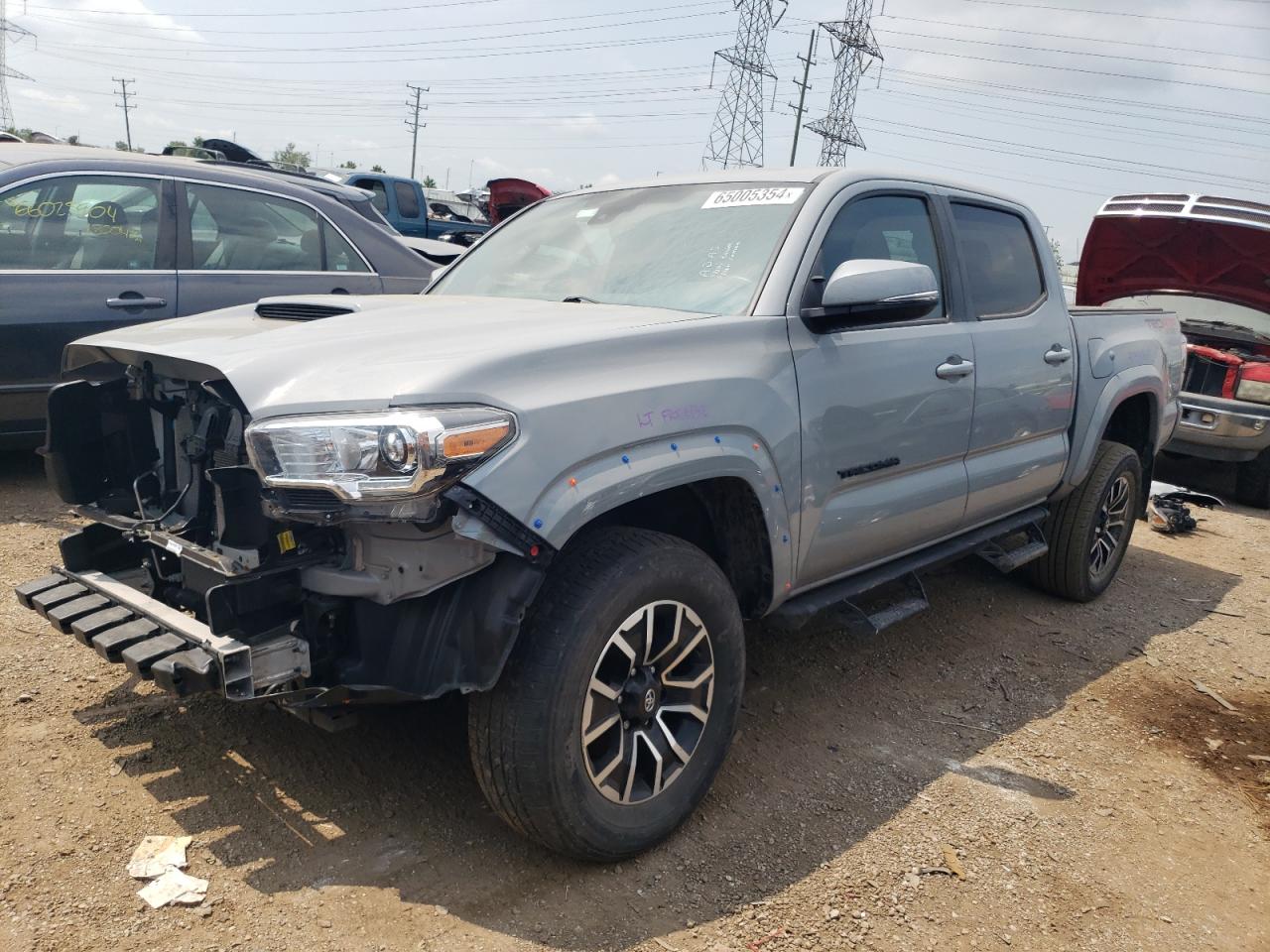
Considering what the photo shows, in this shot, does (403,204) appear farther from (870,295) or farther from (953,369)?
(870,295)

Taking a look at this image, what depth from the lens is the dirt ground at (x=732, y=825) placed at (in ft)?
8.15

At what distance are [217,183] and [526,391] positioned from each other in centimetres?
421

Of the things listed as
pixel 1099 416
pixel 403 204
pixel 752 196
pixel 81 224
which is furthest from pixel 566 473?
pixel 403 204

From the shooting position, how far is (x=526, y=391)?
243 centimetres

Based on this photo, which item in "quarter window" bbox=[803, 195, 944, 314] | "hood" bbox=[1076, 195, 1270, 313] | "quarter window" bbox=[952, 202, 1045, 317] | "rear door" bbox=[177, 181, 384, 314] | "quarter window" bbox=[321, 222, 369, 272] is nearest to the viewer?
"quarter window" bbox=[803, 195, 944, 314]

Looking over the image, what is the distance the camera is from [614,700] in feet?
8.71

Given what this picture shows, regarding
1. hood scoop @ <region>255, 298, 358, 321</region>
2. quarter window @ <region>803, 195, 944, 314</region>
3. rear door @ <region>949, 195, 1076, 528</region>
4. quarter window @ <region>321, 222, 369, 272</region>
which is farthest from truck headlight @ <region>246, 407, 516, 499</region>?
quarter window @ <region>321, 222, 369, 272</region>

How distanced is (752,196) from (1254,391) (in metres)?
6.18

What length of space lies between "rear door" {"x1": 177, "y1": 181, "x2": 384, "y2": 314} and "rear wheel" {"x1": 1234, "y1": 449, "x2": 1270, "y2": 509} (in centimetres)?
695

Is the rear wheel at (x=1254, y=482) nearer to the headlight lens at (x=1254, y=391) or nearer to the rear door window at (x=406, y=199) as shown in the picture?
the headlight lens at (x=1254, y=391)

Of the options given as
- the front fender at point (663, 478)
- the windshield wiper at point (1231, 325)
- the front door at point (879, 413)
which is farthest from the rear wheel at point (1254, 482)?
the front fender at point (663, 478)

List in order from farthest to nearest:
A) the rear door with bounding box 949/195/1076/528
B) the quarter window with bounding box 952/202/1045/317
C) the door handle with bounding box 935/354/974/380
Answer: the quarter window with bounding box 952/202/1045/317
the rear door with bounding box 949/195/1076/528
the door handle with bounding box 935/354/974/380

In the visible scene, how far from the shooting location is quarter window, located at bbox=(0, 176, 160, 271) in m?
5.03

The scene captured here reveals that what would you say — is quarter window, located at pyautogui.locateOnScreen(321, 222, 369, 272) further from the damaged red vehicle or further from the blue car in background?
the damaged red vehicle
